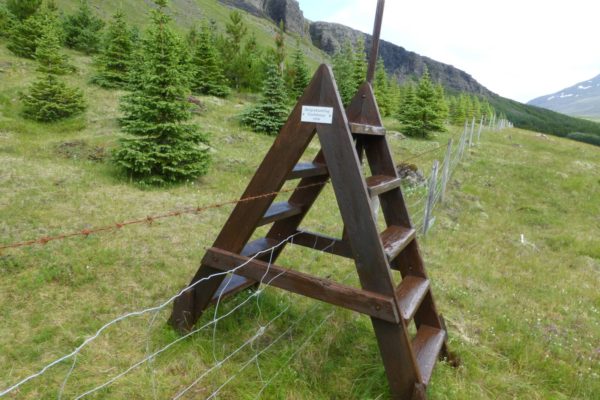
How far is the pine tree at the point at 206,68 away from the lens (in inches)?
943

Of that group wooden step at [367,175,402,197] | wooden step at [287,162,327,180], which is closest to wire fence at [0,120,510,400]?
wooden step at [287,162,327,180]

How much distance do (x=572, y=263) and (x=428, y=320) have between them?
6189 mm

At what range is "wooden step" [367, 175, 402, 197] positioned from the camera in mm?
2994

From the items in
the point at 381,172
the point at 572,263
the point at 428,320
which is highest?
the point at 381,172

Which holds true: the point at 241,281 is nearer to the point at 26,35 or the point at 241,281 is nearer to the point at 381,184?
the point at 381,184

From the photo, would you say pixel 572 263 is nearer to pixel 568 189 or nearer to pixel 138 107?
pixel 568 189

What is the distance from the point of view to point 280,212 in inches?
148

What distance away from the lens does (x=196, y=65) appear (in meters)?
24.4

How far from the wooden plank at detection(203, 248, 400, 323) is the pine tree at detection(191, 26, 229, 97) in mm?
22729

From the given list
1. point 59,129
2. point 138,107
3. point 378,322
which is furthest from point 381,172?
point 59,129

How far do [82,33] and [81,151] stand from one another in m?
20.1

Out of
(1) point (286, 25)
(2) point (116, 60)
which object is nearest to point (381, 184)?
(2) point (116, 60)

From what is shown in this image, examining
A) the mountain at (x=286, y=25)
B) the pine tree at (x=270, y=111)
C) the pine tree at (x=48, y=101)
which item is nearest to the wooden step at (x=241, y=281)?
the pine tree at (x=48, y=101)

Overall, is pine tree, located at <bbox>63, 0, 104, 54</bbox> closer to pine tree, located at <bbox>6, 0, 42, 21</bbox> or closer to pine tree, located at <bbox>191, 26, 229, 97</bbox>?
pine tree, located at <bbox>6, 0, 42, 21</bbox>
